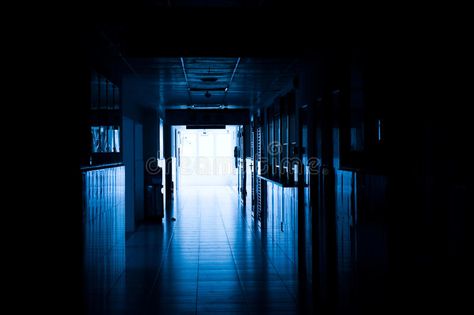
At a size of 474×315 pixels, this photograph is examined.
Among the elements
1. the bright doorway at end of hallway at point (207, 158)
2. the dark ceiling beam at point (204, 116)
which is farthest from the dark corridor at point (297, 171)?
the bright doorway at end of hallway at point (207, 158)

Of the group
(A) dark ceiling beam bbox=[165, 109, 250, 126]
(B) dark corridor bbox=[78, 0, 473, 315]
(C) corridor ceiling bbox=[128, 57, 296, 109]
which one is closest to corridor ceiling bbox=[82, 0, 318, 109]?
(B) dark corridor bbox=[78, 0, 473, 315]

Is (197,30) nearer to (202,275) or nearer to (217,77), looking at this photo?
(202,275)

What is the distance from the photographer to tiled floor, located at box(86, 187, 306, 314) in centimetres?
488

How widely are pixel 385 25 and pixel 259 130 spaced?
8.32 metres

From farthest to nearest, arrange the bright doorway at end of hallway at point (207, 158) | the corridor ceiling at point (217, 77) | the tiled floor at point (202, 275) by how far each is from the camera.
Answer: the bright doorway at end of hallway at point (207, 158), the corridor ceiling at point (217, 77), the tiled floor at point (202, 275)

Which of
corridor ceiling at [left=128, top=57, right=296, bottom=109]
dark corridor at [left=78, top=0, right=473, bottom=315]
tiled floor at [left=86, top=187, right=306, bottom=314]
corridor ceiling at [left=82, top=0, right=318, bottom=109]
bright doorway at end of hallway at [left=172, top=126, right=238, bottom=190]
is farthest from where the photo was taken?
bright doorway at end of hallway at [left=172, top=126, right=238, bottom=190]

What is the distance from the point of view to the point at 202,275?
19.8ft

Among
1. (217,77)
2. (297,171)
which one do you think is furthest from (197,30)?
(217,77)

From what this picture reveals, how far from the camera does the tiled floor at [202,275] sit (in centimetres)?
488

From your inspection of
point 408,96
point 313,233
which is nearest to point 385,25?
point 408,96

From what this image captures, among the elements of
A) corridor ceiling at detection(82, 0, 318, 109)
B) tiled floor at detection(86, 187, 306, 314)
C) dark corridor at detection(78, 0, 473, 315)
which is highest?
corridor ceiling at detection(82, 0, 318, 109)

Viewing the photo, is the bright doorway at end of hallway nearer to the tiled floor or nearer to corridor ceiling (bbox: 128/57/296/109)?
corridor ceiling (bbox: 128/57/296/109)

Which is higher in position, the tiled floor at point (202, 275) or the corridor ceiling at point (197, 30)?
the corridor ceiling at point (197, 30)

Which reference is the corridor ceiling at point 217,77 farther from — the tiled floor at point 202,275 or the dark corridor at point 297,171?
the tiled floor at point 202,275
